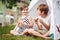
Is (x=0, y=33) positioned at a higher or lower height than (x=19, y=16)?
lower

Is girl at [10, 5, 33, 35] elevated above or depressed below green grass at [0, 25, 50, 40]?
above

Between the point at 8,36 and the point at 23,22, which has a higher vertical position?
the point at 23,22

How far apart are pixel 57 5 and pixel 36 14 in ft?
0.96

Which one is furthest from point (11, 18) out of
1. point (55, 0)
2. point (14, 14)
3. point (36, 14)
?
point (55, 0)

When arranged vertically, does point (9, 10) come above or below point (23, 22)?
above

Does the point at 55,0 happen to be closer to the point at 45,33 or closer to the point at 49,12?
the point at 49,12

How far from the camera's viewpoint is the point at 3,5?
4.80 ft

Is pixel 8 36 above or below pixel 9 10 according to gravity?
below

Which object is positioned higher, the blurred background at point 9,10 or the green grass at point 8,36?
the blurred background at point 9,10

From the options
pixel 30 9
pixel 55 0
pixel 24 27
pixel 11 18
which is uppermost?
pixel 55 0

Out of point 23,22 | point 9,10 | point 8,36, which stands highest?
point 9,10

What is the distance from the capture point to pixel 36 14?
4.67ft

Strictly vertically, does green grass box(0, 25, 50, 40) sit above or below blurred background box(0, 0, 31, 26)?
below

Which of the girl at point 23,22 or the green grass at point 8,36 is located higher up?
the girl at point 23,22
